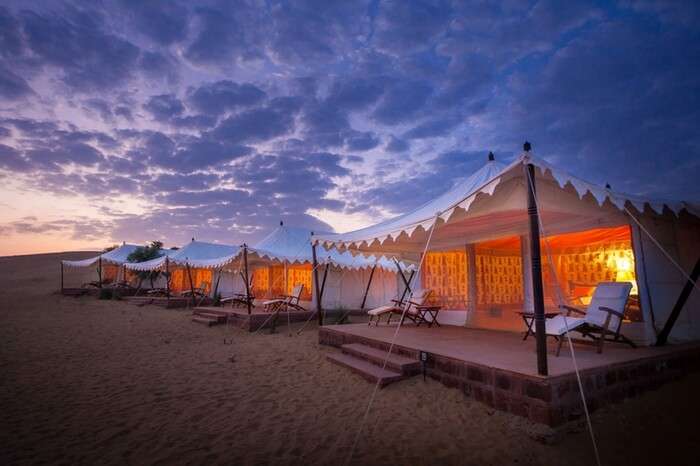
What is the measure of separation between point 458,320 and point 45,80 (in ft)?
40.2

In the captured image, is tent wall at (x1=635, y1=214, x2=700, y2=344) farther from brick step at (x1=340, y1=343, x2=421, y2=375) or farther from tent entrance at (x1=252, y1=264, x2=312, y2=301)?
tent entrance at (x1=252, y1=264, x2=312, y2=301)

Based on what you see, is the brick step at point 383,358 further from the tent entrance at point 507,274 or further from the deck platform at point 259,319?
the deck platform at point 259,319

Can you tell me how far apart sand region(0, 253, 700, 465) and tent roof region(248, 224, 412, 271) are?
21.4 feet

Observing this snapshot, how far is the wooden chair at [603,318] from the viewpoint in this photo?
3.82 metres

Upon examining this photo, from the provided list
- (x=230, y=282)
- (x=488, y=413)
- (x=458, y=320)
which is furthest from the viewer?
(x=230, y=282)

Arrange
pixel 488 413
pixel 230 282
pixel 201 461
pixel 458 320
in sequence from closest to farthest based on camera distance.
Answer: pixel 201 461, pixel 488 413, pixel 458 320, pixel 230 282

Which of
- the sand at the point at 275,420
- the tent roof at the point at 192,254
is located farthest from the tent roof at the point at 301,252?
the sand at the point at 275,420

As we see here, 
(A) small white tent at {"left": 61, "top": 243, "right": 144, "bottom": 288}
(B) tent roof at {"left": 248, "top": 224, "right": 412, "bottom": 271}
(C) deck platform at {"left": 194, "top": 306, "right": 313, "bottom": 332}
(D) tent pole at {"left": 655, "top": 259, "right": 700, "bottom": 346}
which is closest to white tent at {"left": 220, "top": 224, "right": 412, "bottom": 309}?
(B) tent roof at {"left": 248, "top": 224, "right": 412, "bottom": 271}

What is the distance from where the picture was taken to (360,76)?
387 inches

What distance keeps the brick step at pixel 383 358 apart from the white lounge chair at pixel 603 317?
5.58 ft

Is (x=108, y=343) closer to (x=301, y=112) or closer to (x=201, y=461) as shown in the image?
(x=201, y=461)

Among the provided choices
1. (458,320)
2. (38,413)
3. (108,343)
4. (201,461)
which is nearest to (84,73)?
(108,343)

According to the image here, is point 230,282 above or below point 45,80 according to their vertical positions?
below

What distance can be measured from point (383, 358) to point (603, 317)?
115 inches
